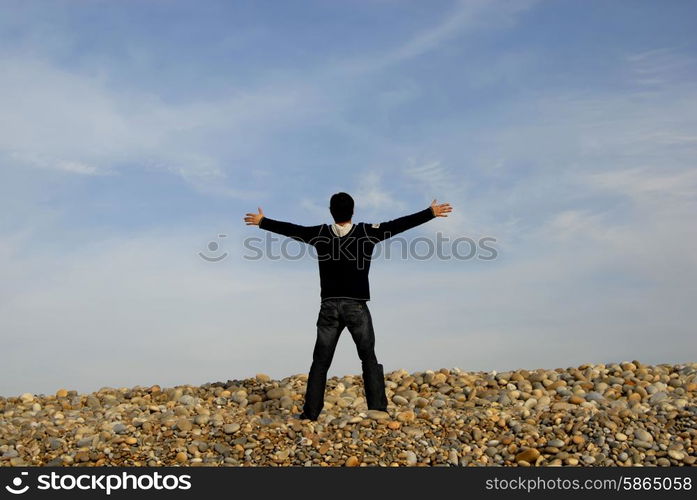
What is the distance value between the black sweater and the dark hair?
19 centimetres

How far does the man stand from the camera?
11.0 m

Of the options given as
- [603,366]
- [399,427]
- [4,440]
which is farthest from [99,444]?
A: [603,366]

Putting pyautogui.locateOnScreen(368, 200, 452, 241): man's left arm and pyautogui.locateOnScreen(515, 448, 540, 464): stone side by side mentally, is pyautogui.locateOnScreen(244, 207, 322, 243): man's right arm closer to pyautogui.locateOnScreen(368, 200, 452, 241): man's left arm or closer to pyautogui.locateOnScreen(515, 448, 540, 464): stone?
pyautogui.locateOnScreen(368, 200, 452, 241): man's left arm

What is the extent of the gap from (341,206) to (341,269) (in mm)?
815

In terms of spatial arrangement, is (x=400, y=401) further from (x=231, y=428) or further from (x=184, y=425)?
(x=184, y=425)

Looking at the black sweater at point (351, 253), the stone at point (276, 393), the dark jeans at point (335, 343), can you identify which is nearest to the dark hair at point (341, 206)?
the black sweater at point (351, 253)

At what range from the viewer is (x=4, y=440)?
11398mm

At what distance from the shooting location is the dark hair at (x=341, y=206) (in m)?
11.1

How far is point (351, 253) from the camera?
11016 mm

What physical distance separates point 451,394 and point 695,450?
419 centimetres

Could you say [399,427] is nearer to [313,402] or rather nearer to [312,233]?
[313,402]

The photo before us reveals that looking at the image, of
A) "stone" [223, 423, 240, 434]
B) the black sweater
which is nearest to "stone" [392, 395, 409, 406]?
the black sweater
